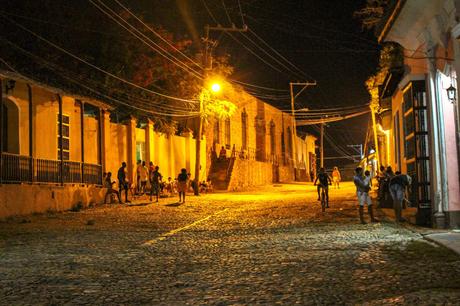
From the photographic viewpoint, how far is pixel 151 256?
373 inches

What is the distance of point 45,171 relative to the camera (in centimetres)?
1936

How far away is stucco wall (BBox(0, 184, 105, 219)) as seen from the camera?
16969 mm

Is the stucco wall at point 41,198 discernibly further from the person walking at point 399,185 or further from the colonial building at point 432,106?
the colonial building at point 432,106

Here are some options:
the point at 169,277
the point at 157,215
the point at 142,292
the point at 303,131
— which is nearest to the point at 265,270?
the point at 169,277

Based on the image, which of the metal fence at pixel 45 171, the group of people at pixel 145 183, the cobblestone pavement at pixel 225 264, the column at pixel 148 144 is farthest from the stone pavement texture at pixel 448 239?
the column at pixel 148 144

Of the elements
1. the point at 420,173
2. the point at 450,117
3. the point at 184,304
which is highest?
the point at 450,117

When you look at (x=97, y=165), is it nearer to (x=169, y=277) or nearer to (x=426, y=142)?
(x=426, y=142)

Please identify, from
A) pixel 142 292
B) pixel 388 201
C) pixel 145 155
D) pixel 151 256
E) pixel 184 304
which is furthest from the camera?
pixel 145 155

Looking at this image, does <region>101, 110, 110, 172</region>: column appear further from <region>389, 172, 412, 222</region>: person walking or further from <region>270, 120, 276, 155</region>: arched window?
<region>270, 120, 276, 155</region>: arched window

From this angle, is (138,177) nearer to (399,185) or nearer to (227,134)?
(399,185)

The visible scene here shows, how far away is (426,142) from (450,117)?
934 mm

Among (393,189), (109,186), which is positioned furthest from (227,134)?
(393,189)

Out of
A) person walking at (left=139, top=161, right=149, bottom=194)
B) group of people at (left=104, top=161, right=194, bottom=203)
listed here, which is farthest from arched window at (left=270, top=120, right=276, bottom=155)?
person walking at (left=139, top=161, right=149, bottom=194)

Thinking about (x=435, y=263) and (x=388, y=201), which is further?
(x=388, y=201)
